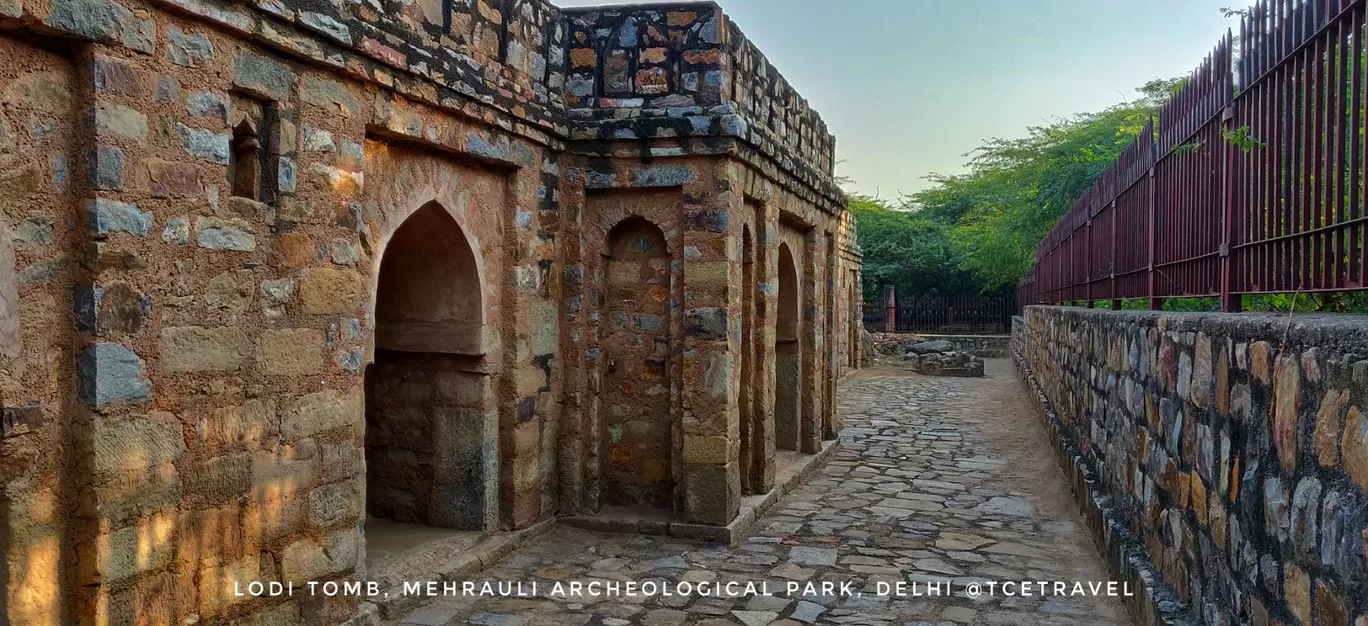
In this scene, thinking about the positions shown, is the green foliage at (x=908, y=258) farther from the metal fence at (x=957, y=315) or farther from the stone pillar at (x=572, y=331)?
the stone pillar at (x=572, y=331)

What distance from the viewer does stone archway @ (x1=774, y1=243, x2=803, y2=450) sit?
8.62 m

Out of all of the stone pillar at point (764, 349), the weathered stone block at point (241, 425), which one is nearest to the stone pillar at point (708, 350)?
the stone pillar at point (764, 349)

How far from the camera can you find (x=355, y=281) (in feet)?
14.0

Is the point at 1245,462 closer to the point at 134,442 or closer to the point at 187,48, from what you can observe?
the point at 134,442

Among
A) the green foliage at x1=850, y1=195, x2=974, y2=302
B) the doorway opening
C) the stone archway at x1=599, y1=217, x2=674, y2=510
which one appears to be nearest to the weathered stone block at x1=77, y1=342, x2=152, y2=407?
the doorway opening

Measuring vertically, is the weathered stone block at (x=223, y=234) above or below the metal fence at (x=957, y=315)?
above

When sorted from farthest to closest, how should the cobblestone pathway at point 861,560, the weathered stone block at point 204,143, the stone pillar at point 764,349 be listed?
the stone pillar at point 764,349
the cobblestone pathway at point 861,560
the weathered stone block at point 204,143

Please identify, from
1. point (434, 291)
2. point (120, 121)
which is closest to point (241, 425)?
point (120, 121)

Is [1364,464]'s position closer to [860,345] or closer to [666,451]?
[666,451]

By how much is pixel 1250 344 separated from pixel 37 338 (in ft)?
12.9

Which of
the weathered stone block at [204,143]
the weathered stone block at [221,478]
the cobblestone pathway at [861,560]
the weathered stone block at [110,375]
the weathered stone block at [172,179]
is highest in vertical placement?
the weathered stone block at [204,143]

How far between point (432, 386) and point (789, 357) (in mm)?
4019

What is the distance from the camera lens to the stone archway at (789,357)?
862 centimetres

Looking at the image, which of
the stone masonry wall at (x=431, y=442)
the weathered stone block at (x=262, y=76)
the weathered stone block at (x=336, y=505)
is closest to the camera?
the weathered stone block at (x=262, y=76)
